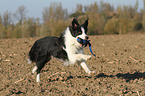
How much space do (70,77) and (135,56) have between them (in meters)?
4.46

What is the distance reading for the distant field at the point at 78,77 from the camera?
180 inches

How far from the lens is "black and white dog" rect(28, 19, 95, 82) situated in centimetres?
492

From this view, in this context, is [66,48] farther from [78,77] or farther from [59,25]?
[59,25]

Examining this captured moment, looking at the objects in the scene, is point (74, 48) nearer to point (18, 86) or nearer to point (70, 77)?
point (70, 77)

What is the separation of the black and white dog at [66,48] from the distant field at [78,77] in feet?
1.81

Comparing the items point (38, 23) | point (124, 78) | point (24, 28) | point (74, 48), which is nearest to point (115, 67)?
point (124, 78)

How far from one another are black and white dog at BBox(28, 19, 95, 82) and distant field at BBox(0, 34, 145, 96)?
1.81 ft

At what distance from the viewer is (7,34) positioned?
62.8ft

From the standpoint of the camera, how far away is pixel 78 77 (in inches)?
237

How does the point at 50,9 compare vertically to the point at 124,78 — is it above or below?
above

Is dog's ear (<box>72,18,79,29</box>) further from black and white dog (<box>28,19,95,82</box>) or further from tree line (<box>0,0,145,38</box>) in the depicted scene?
tree line (<box>0,0,145,38</box>)

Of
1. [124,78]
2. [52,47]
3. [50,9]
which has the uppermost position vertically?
[50,9]

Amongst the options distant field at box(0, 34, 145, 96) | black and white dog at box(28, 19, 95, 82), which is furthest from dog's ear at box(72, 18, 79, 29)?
distant field at box(0, 34, 145, 96)

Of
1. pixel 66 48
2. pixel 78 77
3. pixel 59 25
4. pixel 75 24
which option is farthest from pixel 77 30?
pixel 59 25
